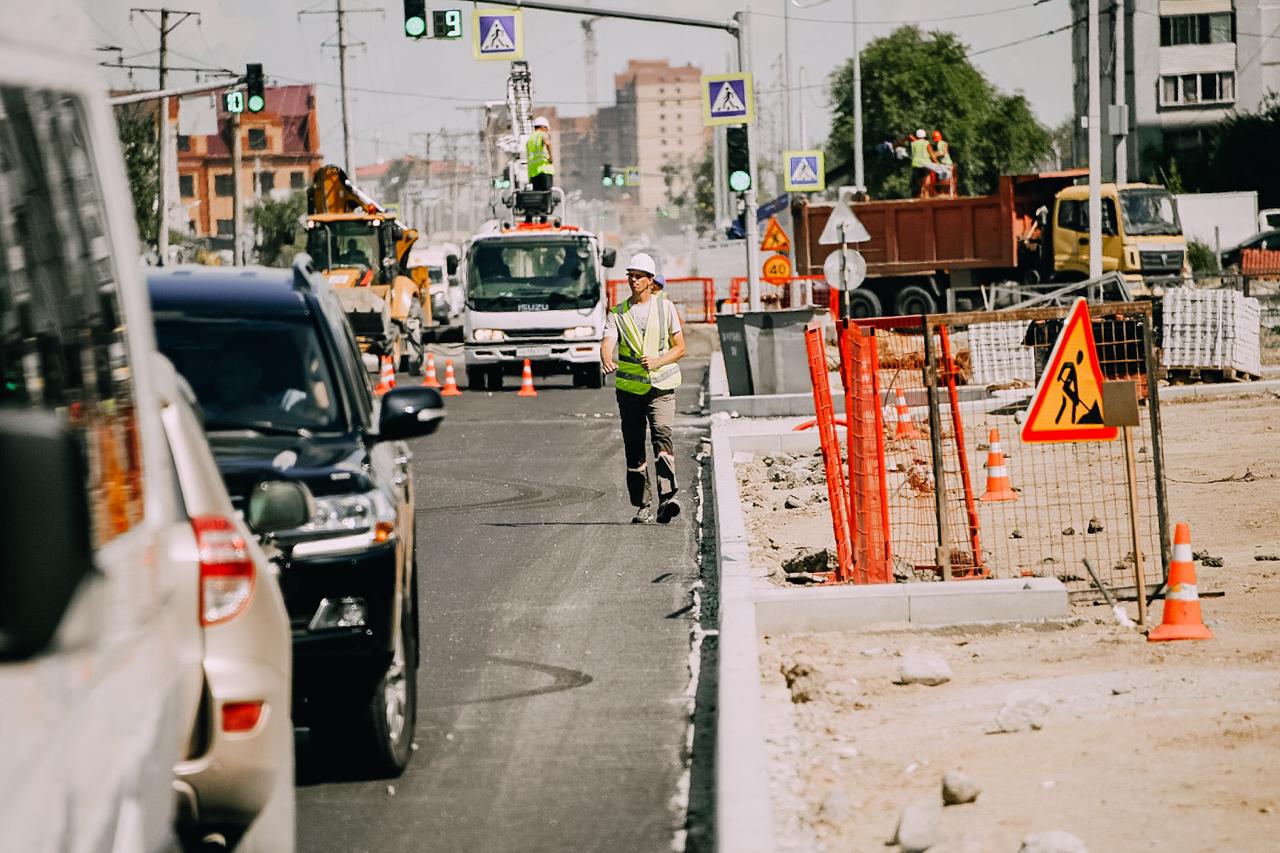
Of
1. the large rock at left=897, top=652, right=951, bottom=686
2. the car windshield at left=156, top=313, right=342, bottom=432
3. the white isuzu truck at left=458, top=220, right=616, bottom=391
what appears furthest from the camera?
the white isuzu truck at left=458, top=220, right=616, bottom=391

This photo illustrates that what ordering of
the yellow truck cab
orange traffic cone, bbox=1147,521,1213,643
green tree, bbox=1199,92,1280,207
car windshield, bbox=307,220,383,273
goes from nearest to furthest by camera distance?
1. orange traffic cone, bbox=1147,521,1213,643
2. car windshield, bbox=307,220,383,273
3. the yellow truck cab
4. green tree, bbox=1199,92,1280,207

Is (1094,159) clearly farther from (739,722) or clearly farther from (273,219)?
(273,219)

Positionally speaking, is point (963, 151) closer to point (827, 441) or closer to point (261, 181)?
point (261, 181)

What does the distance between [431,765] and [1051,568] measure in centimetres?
558

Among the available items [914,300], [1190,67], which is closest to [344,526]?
[914,300]

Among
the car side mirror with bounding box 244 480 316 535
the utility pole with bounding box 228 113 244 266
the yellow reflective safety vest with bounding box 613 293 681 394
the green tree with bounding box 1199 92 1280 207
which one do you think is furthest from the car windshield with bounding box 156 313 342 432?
the green tree with bounding box 1199 92 1280 207

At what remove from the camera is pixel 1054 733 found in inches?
286

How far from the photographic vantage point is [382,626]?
22.2ft

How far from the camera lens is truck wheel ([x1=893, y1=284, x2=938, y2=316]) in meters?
42.8

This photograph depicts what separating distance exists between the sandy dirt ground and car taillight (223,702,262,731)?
70.7 inches

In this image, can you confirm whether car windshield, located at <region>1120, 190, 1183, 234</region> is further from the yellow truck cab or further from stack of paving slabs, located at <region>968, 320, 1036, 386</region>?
stack of paving slabs, located at <region>968, 320, 1036, 386</region>

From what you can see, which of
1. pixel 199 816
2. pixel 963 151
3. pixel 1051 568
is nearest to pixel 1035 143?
pixel 963 151

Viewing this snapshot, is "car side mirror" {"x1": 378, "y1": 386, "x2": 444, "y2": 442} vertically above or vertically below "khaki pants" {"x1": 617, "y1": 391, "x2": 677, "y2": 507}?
above

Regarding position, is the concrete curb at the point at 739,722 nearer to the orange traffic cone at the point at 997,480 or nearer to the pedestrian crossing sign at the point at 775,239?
the orange traffic cone at the point at 997,480
